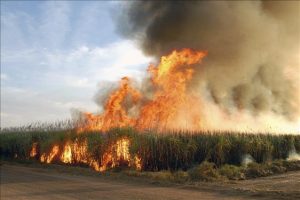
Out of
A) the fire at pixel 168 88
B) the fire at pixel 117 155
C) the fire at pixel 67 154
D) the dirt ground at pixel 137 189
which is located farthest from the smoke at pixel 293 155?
the fire at pixel 67 154

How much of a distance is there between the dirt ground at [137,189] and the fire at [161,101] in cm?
640

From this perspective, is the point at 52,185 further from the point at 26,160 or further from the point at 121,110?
the point at 26,160

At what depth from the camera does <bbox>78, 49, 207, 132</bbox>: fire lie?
22984mm

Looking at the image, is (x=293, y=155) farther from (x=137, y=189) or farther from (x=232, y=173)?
(x=137, y=189)

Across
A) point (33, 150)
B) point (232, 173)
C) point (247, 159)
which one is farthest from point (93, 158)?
point (33, 150)

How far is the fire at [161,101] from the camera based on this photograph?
2298 cm

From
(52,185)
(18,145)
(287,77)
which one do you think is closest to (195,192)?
(52,185)

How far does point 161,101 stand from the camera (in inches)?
908

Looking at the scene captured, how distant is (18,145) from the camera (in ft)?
A: 98.7

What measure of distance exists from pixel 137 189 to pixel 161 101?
9576mm

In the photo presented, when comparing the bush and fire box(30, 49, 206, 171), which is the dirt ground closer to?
the bush

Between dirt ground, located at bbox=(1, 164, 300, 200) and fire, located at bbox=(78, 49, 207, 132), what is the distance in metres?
6.40

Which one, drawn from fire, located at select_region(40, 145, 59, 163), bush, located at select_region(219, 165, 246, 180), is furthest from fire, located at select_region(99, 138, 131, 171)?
fire, located at select_region(40, 145, 59, 163)

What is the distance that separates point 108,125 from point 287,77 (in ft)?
56.4
